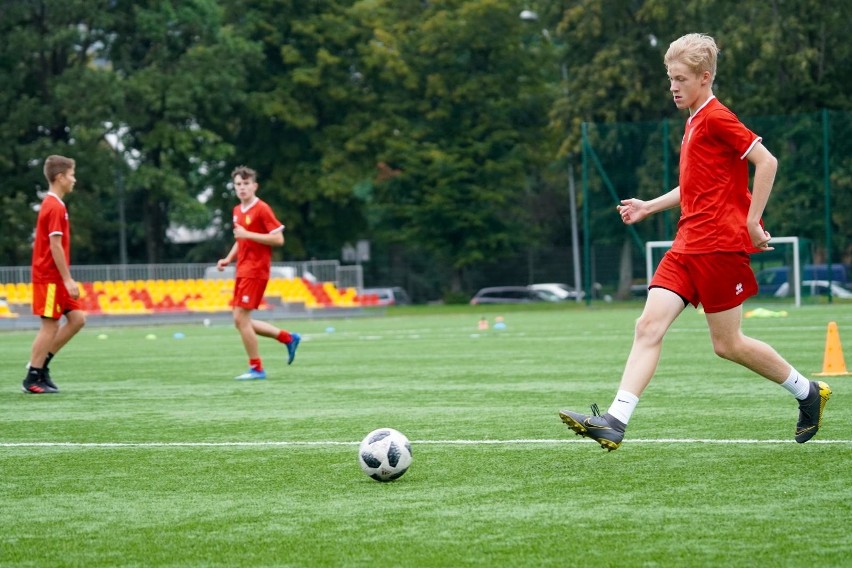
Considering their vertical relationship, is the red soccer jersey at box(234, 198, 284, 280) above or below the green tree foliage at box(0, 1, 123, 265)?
below

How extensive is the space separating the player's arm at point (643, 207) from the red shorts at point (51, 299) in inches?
233

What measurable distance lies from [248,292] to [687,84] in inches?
267

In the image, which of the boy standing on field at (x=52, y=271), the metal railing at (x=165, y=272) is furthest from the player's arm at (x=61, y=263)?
the metal railing at (x=165, y=272)

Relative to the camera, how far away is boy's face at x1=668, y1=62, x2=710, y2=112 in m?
6.59

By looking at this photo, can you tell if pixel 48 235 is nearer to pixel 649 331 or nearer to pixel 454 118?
pixel 649 331

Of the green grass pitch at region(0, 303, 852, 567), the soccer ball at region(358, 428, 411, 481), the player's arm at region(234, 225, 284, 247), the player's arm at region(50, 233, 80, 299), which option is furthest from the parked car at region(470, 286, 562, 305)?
the soccer ball at region(358, 428, 411, 481)

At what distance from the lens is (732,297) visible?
6586mm

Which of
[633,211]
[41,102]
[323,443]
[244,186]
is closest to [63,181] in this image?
[244,186]

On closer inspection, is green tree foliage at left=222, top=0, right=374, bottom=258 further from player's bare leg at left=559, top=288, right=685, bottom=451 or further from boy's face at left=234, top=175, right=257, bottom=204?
player's bare leg at left=559, top=288, right=685, bottom=451

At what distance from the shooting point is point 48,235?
11461mm

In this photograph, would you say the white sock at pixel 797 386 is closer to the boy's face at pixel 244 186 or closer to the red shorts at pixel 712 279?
the red shorts at pixel 712 279

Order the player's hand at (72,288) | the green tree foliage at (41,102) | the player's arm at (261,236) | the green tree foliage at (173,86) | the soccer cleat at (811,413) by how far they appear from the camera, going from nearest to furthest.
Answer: the soccer cleat at (811,413) → the player's hand at (72,288) → the player's arm at (261,236) → the green tree foliage at (41,102) → the green tree foliage at (173,86)

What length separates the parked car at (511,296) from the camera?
172 feet

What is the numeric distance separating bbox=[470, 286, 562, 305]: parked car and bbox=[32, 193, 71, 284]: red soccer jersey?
4095 cm
